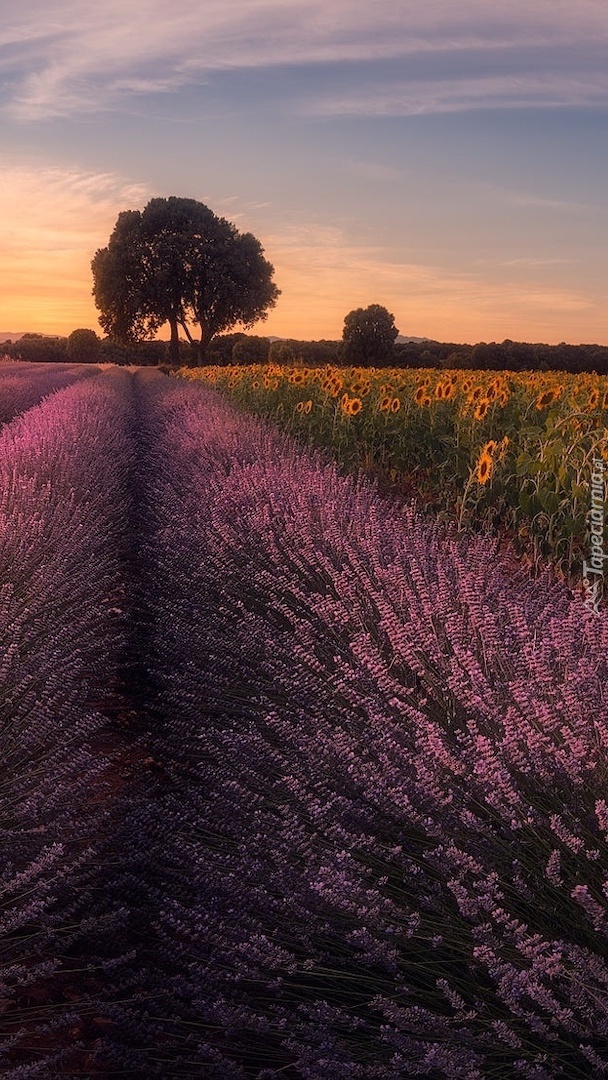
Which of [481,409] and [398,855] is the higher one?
[481,409]

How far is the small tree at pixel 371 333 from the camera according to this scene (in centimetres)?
3631

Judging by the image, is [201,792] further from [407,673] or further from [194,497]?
→ [194,497]

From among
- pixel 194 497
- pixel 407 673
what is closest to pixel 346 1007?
pixel 407 673

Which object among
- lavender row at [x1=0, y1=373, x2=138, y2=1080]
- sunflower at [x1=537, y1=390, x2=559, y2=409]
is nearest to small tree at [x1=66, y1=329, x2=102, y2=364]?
sunflower at [x1=537, y1=390, x2=559, y2=409]

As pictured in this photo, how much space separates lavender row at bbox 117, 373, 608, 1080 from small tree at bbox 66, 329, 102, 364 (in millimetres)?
58672

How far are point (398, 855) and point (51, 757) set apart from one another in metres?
1.04

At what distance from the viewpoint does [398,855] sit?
6.43ft

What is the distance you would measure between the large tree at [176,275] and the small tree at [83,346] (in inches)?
530

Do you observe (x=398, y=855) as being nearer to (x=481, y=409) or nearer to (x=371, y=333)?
(x=481, y=409)

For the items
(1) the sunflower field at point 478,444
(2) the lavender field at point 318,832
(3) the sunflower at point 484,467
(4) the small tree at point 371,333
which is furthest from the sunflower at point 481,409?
(4) the small tree at point 371,333

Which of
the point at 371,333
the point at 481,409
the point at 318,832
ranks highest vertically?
the point at 371,333

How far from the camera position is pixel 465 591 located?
2496mm

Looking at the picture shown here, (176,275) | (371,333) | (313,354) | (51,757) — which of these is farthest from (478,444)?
(176,275)

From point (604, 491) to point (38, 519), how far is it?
271 centimetres
